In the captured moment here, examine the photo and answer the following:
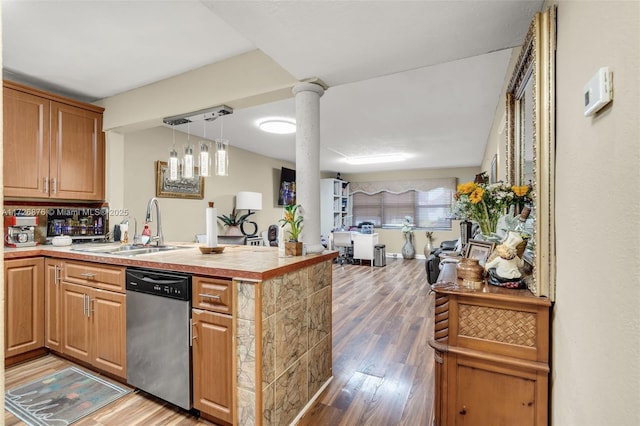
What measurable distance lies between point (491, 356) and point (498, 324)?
14 centimetres

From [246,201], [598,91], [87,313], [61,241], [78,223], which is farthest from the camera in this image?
→ [246,201]

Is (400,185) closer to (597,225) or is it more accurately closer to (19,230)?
(19,230)

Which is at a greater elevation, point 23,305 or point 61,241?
point 61,241

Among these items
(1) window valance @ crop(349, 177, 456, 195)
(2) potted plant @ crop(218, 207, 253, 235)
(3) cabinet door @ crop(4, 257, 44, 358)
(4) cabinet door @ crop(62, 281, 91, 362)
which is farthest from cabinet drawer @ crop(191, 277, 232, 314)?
(1) window valance @ crop(349, 177, 456, 195)

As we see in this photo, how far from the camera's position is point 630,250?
0.69m

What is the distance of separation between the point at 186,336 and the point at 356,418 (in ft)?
3.60

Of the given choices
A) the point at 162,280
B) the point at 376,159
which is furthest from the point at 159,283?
the point at 376,159

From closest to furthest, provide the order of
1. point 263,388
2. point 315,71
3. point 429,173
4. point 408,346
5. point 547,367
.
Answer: point 547,367
point 263,388
point 315,71
point 408,346
point 429,173

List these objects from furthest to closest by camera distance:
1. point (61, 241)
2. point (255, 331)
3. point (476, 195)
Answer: point (61, 241) < point (476, 195) < point (255, 331)

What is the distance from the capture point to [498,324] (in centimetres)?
132

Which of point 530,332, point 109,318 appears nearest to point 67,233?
point 109,318

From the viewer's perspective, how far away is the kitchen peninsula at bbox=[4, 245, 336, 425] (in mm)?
1568

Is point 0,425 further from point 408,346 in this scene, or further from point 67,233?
point 67,233

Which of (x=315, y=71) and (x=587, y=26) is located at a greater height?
(x=315, y=71)
